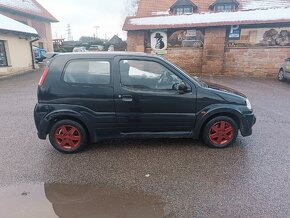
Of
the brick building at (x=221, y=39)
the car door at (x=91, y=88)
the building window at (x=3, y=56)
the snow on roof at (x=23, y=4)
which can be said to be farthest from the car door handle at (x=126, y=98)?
the snow on roof at (x=23, y=4)

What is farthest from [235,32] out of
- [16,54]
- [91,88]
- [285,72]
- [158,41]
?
[16,54]

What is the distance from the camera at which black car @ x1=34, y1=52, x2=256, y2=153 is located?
402 centimetres

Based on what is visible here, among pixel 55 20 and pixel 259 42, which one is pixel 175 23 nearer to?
pixel 259 42

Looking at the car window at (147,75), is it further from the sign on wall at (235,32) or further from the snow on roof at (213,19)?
the sign on wall at (235,32)

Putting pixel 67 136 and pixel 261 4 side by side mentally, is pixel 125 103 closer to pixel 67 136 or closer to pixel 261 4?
pixel 67 136

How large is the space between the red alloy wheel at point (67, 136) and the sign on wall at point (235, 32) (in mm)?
13202

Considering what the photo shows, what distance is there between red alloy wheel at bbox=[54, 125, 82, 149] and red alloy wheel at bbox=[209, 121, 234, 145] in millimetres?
2408

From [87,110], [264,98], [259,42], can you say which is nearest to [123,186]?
[87,110]

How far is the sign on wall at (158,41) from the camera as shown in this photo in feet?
51.1

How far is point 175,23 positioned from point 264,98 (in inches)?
344

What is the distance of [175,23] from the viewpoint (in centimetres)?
1513

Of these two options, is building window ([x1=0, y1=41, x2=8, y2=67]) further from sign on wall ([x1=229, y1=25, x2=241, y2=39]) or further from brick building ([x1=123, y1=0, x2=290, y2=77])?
sign on wall ([x1=229, y1=25, x2=241, y2=39])

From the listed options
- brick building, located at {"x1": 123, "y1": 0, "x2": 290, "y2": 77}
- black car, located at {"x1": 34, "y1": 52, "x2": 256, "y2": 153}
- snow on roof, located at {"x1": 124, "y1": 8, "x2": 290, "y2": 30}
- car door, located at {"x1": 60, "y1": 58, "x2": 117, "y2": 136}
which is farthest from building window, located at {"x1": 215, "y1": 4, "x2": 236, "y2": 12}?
car door, located at {"x1": 60, "y1": 58, "x2": 117, "y2": 136}

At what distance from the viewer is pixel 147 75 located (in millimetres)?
4145
